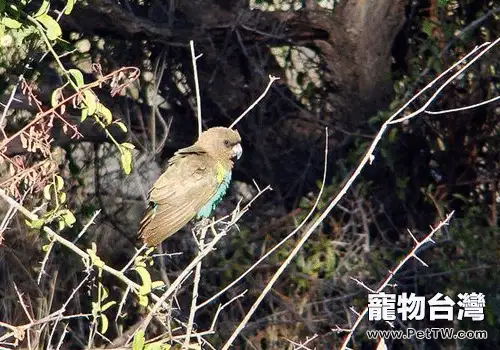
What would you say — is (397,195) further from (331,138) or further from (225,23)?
(225,23)

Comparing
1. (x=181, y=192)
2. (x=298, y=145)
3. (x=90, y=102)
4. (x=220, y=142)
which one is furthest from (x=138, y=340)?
(x=298, y=145)

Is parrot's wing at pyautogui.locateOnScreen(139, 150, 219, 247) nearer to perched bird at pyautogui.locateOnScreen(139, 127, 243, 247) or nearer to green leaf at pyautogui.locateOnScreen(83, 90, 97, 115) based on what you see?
perched bird at pyautogui.locateOnScreen(139, 127, 243, 247)

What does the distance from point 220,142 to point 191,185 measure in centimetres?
27

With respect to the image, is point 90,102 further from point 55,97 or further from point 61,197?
A: point 61,197

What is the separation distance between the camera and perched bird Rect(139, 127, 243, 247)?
453 centimetres

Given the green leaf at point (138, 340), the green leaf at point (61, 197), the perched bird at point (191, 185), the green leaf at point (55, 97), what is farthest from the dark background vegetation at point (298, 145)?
the green leaf at point (138, 340)

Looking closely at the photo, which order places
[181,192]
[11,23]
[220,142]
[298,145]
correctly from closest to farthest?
[11,23] < [181,192] < [220,142] < [298,145]

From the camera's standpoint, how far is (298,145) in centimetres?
652

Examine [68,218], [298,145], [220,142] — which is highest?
[68,218]

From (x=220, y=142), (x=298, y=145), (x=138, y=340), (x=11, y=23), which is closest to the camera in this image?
(x=138, y=340)

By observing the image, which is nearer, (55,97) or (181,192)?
(55,97)

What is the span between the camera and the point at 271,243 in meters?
6.18

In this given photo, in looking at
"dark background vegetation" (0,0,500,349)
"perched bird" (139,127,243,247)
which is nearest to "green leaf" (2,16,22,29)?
"perched bird" (139,127,243,247)

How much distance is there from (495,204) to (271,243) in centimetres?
145
